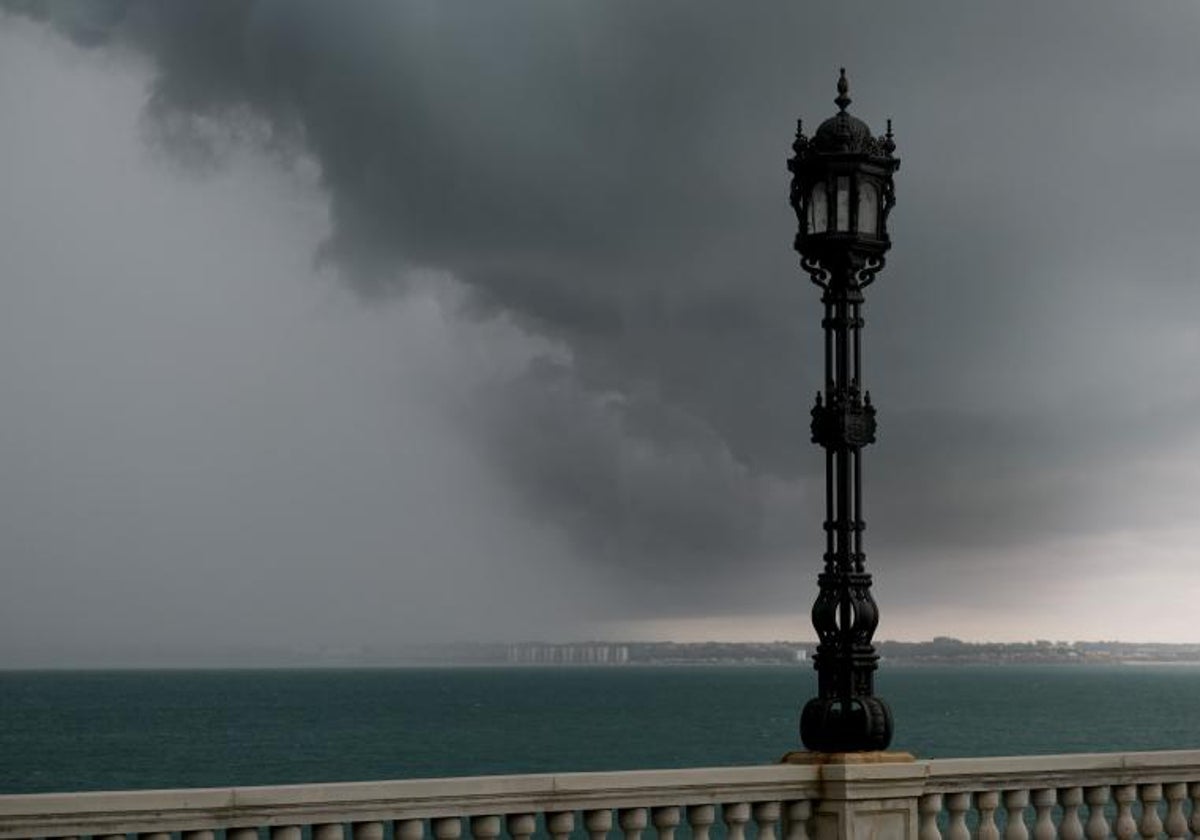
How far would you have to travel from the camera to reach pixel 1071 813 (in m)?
13.1

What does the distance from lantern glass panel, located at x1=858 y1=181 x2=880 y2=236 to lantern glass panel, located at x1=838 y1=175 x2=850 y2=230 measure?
9 centimetres

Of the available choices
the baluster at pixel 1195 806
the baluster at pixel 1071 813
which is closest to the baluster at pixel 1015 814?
the baluster at pixel 1071 813

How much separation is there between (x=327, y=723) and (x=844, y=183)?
151 m

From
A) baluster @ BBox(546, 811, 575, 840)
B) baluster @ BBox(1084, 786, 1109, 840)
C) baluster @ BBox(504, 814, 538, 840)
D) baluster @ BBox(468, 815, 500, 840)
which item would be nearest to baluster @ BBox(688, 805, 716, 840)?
baluster @ BBox(546, 811, 575, 840)

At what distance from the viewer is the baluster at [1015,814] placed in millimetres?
12828

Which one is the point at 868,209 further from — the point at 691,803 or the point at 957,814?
the point at 691,803

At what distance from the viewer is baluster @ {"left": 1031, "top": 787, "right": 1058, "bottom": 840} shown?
12.8 meters

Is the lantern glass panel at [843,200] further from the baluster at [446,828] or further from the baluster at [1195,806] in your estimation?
the baluster at [446,828]

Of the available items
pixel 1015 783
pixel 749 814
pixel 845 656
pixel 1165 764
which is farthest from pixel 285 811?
pixel 1165 764

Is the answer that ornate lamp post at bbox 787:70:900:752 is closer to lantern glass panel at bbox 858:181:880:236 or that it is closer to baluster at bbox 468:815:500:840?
lantern glass panel at bbox 858:181:880:236

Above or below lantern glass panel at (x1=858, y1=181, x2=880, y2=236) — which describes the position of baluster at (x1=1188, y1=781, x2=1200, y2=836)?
below

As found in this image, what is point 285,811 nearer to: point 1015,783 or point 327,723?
point 1015,783

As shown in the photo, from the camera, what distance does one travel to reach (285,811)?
10203 mm

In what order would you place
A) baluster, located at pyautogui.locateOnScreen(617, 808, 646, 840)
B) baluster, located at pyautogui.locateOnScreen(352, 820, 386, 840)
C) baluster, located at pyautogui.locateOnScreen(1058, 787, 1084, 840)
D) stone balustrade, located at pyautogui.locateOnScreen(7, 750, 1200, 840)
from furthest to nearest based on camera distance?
baluster, located at pyautogui.locateOnScreen(1058, 787, 1084, 840), baluster, located at pyautogui.locateOnScreen(617, 808, 646, 840), baluster, located at pyautogui.locateOnScreen(352, 820, 386, 840), stone balustrade, located at pyautogui.locateOnScreen(7, 750, 1200, 840)
